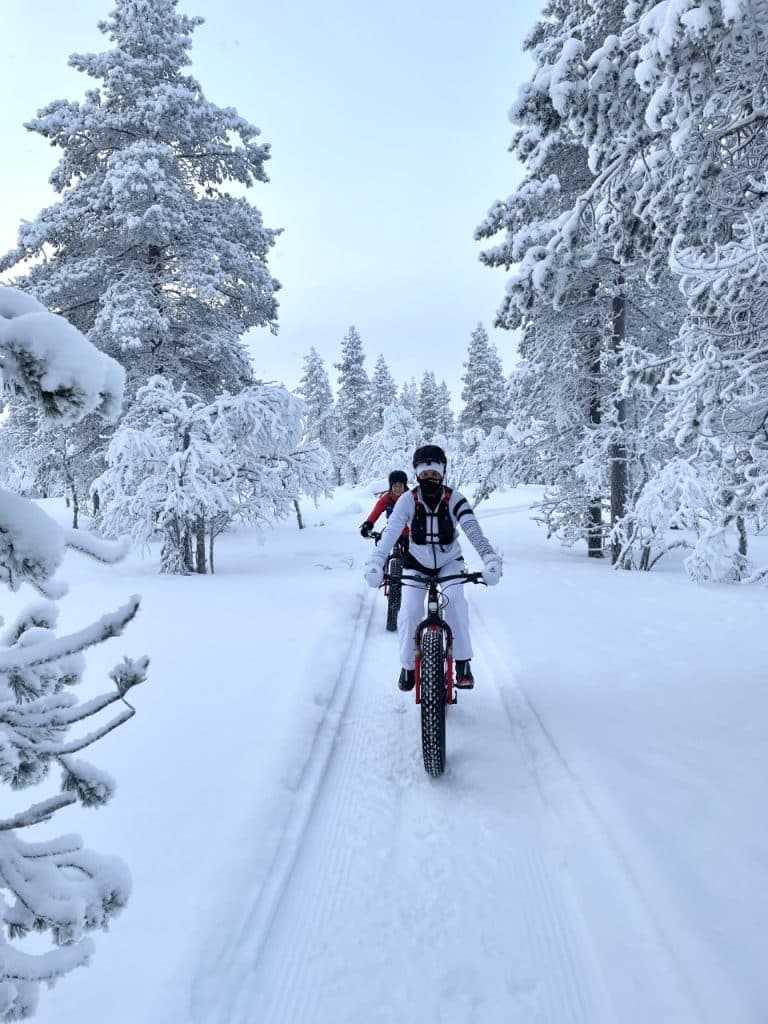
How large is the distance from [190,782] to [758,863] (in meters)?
3.34

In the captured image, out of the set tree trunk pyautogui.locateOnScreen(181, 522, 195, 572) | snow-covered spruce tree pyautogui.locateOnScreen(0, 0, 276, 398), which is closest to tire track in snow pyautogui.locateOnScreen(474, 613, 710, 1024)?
tree trunk pyautogui.locateOnScreen(181, 522, 195, 572)

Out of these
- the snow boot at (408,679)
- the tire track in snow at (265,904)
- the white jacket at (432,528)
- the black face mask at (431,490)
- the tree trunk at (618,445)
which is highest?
the tree trunk at (618,445)

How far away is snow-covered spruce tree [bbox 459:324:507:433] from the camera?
45594 millimetres

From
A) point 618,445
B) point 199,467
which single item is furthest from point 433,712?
point 618,445

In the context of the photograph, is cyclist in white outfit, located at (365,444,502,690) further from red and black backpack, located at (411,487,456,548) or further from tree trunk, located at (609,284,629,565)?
tree trunk, located at (609,284,629,565)

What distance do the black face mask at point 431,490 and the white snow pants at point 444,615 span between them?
1.84 feet

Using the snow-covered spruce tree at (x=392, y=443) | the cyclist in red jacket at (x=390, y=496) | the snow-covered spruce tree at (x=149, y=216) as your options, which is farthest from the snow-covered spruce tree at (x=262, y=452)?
the snow-covered spruce tree at (x=392, y=443)

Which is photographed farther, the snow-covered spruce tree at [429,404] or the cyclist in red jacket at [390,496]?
the snow-covered spruce tree at [429,404]

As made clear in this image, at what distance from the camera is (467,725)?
478 cm

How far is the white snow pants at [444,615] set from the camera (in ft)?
15.2

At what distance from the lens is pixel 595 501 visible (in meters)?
14.6

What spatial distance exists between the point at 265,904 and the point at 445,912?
34.1 inches

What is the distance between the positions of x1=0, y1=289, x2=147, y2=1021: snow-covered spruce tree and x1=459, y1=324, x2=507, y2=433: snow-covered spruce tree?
45.2 metres

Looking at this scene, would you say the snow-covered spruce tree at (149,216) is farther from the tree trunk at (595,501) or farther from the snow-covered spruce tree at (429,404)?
the snow-covered spruce tree at (429,404)
